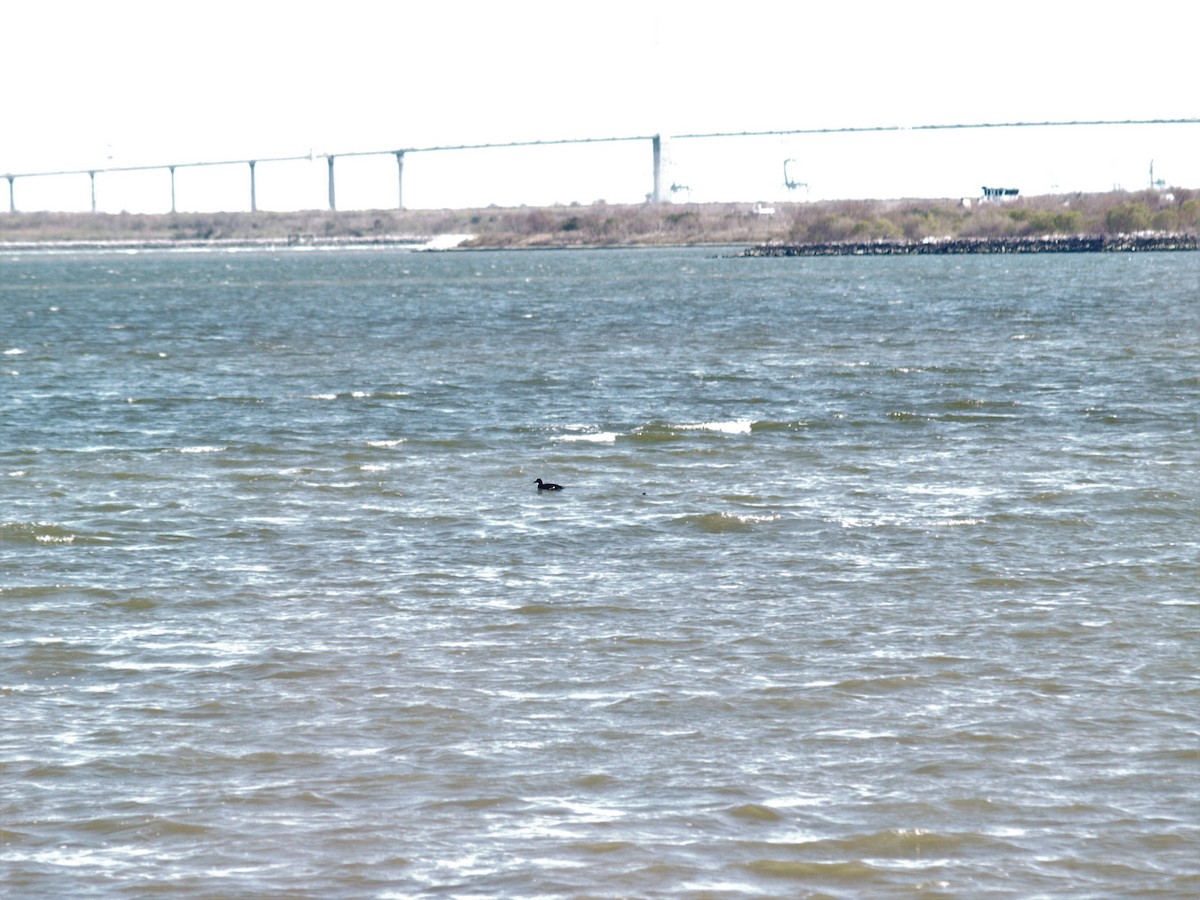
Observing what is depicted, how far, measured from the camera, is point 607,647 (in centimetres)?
1293

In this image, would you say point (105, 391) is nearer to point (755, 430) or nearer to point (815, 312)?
point (755, 430)

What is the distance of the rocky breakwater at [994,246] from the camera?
154500 millimetres

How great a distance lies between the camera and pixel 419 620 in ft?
45.8

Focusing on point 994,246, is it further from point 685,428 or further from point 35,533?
point 35,533

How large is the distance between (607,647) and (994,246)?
5967 inches

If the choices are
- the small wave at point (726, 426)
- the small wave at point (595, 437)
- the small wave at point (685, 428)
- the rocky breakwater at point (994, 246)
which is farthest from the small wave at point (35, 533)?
the rocky breakwater at point (994, 246)

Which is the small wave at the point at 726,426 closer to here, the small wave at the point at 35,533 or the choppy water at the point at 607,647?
the choppy water at the point at 607,647

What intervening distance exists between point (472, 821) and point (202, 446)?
1827 centimetres

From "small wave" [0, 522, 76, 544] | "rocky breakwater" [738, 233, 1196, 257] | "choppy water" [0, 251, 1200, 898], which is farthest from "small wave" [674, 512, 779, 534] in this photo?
"rocky breakwater" [738, 233, 1196, 257]

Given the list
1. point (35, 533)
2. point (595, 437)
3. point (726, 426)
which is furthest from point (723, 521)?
point (726, 426)

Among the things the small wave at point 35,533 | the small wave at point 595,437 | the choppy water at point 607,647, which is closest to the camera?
the choppy water at point 607,647

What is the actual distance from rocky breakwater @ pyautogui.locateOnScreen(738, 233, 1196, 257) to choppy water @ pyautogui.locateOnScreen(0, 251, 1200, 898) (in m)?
129

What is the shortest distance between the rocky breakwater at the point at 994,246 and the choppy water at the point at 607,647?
423 ft

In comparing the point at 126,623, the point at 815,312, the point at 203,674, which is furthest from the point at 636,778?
the point at 815,312
